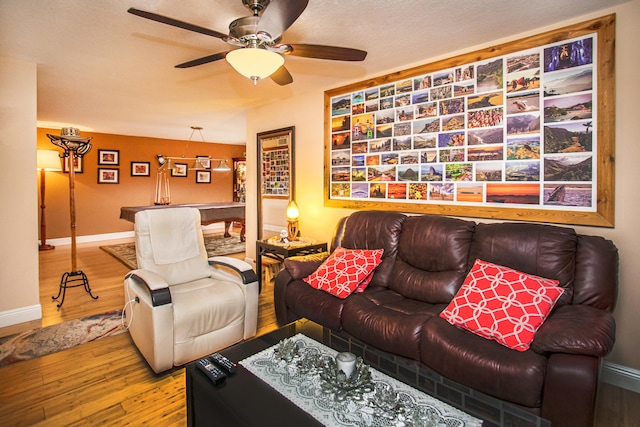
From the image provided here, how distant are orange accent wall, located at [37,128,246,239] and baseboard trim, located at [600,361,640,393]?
8.27m

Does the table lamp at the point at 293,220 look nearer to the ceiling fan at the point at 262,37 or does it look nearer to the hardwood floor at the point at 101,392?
the hardwood floor at the point at 101,392

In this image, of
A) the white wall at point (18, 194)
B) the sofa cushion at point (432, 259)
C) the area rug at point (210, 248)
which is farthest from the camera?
the area rug at point (210, 248)

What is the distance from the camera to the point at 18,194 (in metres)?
3.08

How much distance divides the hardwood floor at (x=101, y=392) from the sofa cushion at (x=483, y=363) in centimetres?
64

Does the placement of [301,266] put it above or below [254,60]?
below

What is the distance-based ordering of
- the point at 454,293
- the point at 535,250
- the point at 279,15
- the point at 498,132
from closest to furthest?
the point at 279,15
the point at 535,250
the point at 454,293
the point at 498,132

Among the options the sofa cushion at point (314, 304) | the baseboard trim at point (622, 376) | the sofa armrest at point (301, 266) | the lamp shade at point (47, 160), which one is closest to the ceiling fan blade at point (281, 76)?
the sofa armrest at point (301, 266)

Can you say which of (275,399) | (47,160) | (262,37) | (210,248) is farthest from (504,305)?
(47,160)

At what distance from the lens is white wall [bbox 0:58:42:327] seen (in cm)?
300

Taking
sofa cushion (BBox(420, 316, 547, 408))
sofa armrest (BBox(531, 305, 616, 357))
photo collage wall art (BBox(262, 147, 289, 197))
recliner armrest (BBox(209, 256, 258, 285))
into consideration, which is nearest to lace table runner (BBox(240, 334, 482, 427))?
sofa cushion (BBox(420, 316, 547, 408))

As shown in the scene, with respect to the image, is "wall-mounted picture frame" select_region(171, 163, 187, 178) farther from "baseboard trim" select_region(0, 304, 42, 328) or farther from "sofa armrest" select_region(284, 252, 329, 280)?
"sofa armrest" select_region(284, 252, 329, 280)

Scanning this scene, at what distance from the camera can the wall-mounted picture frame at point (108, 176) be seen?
7285 mm

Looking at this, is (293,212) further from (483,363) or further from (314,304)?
(483,363)

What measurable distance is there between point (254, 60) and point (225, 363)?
4.96ft
